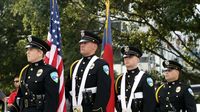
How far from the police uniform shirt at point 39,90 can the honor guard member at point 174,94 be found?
2.18 m

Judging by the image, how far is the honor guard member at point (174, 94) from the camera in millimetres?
6898

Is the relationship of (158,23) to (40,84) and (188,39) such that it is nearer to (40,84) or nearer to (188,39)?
(188,39)

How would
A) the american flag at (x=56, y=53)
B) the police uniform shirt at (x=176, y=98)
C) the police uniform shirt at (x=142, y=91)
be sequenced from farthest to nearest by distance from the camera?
the police uniform shirt at (x=176, y=98), the police uniform shirt at (x=142, y=91), the american flag at (x=56, y=53)

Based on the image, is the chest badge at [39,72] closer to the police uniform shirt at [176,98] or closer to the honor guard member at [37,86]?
the honor guard member at [37,86]

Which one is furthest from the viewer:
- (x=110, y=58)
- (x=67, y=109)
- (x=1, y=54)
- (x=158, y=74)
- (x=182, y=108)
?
(x=1, y=54)

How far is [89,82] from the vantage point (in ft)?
19.3

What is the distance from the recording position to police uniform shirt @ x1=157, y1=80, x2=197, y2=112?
6.88 m

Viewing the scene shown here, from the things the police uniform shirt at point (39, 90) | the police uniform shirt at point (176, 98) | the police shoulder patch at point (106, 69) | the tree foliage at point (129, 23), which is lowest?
the police uniform shirt at point (176, 98)

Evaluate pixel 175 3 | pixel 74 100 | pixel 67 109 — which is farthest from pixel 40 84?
pixel 175 3

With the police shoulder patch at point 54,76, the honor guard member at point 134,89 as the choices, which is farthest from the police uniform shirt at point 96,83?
the honor guard member at point 134,89

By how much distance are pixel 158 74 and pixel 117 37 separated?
209 centimetres

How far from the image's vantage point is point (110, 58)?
7699mm

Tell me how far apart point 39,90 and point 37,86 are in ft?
0.18

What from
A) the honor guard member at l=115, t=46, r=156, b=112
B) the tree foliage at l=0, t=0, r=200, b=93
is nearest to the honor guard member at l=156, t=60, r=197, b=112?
the honor guard member at l=115, t=46, r=156, b=112
